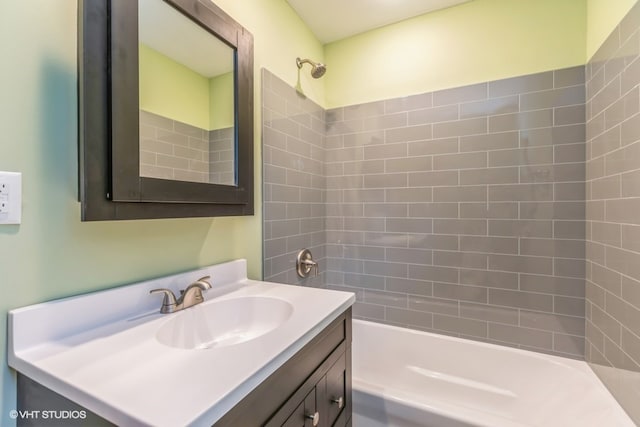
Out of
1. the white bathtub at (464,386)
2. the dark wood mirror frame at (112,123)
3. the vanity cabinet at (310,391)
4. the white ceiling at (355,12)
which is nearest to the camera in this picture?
the vanity cabinet at (310,391)

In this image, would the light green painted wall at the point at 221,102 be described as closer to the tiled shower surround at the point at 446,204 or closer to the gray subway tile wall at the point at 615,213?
the tiled shower surround at the point at 446,204

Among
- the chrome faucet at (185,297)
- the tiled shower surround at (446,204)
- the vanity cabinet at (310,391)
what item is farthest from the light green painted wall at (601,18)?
the chrome faucet at (185,297)

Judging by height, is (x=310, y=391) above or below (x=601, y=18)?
below

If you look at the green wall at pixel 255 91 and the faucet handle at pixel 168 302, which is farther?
the faucet handle at pixel 168 302

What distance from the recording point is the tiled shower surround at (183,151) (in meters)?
0.90

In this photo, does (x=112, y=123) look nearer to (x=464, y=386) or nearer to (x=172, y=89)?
(x=172, y=89)

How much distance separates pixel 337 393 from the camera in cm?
100

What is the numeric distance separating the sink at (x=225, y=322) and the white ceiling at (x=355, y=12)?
1729 mm

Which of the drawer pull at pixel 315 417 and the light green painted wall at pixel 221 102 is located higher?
the light green painted wall at pixel 221 102

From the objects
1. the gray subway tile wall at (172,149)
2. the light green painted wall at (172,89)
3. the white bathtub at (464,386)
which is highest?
the light green painted wall at (172,89)

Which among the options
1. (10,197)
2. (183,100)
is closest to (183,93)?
(183,100)

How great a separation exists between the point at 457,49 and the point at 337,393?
6.43 ft

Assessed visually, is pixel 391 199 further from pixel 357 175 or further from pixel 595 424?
pixel 595 424

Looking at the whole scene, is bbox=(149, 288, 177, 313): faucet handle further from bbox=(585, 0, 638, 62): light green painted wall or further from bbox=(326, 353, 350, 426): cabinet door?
bbox=(585, 0, 638, 62): light green painted wall
